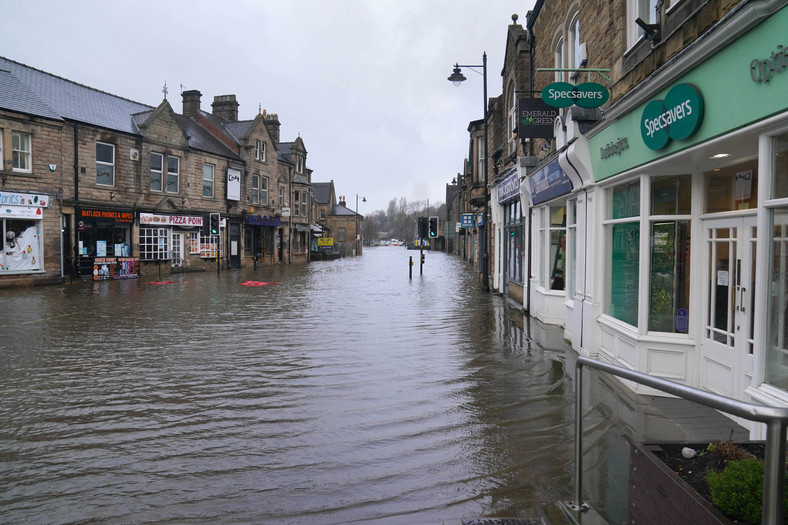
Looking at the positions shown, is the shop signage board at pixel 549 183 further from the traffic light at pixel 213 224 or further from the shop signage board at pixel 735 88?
the traffic light at pixel 213 224

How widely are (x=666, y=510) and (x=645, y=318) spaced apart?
460 centimetres

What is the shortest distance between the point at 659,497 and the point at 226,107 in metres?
42.5

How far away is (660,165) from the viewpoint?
6391 mm

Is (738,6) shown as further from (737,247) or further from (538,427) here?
(538,427)

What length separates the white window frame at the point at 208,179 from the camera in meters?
32.0

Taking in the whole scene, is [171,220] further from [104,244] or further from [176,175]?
[104,244]

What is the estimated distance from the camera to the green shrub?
2.23 meters

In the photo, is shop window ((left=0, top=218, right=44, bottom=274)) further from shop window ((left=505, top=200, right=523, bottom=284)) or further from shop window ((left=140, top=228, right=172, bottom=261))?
shop window ((left=505, top=200, right=523, bottom=284))

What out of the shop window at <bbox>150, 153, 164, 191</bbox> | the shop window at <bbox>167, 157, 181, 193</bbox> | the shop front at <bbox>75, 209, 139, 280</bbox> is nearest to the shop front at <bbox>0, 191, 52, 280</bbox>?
the shop front at <bbox>75, 209, 139, 280</bbox>

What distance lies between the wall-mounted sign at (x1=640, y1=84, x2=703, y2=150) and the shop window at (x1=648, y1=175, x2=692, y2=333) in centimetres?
81

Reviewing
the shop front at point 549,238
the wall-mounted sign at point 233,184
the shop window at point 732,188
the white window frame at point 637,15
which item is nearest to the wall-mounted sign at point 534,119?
the shop front at point 549,238

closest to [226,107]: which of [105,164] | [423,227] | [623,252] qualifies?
[105,164]

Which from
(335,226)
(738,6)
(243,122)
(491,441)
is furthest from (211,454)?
(335,226)

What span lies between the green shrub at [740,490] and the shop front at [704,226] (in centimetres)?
220
